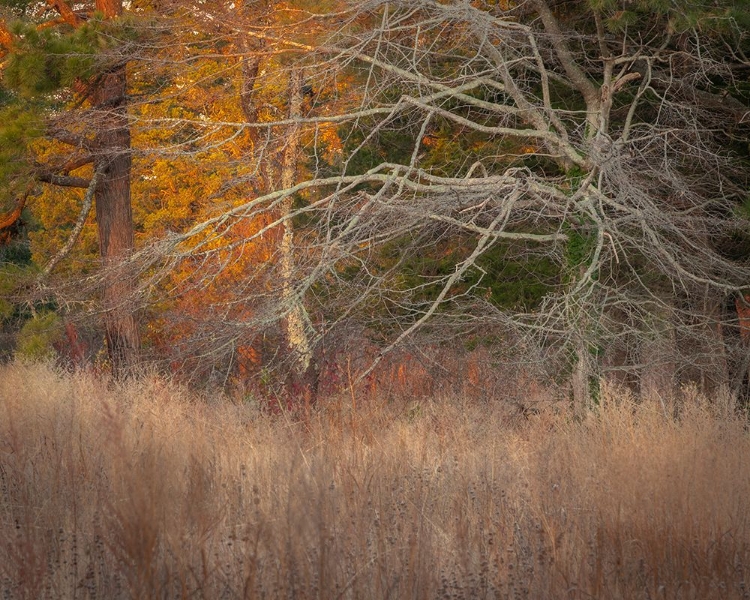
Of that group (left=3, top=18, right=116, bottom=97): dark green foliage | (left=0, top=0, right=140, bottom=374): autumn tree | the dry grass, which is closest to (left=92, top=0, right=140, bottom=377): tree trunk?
(left=0, top=0, right=140, bottom=374): autumn tree

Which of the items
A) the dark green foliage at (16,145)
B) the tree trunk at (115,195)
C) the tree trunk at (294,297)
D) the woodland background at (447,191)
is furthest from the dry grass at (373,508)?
the tree trunk at (115,195)

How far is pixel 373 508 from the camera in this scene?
5.88m

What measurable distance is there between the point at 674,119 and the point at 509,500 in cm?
639

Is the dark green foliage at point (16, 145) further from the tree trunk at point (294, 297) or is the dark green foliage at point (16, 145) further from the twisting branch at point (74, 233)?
the tree trunk at point (294, 297)

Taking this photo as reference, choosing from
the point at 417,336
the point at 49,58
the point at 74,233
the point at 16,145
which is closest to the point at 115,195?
the point at 74,233

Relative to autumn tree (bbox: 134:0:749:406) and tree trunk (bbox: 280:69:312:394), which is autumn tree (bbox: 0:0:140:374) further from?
autumn tree (bbox: 134:0:749:406)

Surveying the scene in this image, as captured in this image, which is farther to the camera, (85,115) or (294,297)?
(85,115)

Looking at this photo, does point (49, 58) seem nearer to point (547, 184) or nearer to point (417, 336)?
point (417, 336)

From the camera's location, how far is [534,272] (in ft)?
44.0

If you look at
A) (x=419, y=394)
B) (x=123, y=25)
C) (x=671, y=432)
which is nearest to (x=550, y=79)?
(x=419, y=394)

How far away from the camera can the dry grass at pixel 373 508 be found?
4375 mm

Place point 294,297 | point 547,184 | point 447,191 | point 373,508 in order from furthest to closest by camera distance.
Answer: point 547,184 < point 447,191 < point 294,297 < point 373,508

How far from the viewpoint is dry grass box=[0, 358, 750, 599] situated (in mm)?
4375

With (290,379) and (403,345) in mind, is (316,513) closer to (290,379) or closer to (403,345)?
(403,345)
